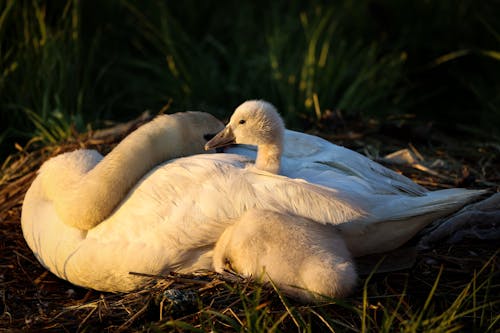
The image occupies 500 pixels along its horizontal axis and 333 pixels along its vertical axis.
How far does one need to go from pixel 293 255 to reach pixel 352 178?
60cm

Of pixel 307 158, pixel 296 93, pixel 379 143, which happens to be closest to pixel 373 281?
pixel 307 158

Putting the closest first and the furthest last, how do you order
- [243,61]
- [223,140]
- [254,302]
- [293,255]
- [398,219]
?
[254,302] → [293,255] → [398,219] → [223,140] → [243,61]

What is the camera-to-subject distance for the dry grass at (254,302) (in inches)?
122

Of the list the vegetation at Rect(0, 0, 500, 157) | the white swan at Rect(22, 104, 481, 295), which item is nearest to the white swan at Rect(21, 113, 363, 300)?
the white swan at Rect(22, 104, 481, 295)

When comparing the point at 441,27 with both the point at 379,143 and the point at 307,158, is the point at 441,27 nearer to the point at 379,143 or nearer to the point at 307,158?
the point at 379,143

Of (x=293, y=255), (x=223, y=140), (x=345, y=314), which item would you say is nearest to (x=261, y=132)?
(x=223, y=140)

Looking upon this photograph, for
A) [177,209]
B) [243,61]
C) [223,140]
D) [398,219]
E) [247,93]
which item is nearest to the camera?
[398,219]

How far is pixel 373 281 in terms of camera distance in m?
3.58

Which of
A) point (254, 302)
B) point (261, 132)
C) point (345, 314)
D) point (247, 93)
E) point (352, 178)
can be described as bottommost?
point (247, 93)

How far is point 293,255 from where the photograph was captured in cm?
323

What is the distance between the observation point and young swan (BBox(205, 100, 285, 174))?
144 inches

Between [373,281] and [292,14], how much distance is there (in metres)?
4.59

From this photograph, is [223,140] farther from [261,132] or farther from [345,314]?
[345,314]

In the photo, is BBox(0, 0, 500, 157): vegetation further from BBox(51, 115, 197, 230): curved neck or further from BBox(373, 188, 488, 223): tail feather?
BBox(373, 188, 488, 223): tail feather
